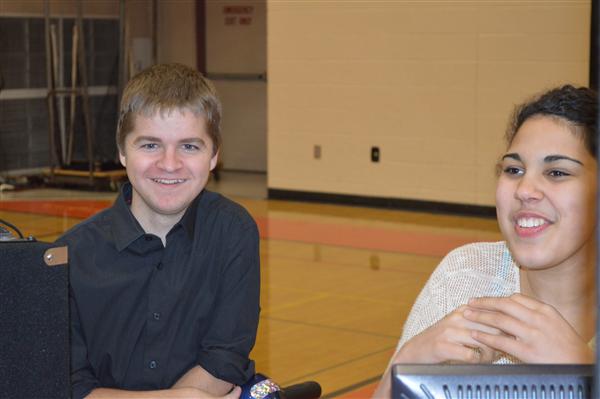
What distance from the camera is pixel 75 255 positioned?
215cm

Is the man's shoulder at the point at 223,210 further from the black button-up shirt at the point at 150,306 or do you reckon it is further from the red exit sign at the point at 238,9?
the red exit sign at the point at 238,9

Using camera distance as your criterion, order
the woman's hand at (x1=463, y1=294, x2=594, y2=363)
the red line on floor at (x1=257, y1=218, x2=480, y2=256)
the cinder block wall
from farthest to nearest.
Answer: the cinder block wall, the red line on floor at (x1=257, y1=218, x2=480, y2=256), the woman's hand at (x1=463, y1=294, x2=594, y2=363)

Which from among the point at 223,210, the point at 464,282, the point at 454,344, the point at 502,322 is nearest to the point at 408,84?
Answer: the point at 223,210

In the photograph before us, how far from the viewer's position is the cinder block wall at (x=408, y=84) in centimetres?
781

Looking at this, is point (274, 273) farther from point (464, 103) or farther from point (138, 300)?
point (138, 300)

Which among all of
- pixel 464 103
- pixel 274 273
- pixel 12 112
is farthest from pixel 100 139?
pixel 274 273

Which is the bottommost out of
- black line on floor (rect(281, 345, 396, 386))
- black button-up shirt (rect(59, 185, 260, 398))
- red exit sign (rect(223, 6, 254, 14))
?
black line on floor (rect(281, 345, 396, 386))

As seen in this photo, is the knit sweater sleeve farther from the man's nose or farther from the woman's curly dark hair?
the man's nose

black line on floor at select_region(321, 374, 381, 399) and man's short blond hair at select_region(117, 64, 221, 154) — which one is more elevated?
man's short blond hair at select_region(117, 64, 221, 154)

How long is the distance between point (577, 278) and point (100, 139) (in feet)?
32.6

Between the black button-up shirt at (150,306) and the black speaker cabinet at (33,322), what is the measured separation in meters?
0.88

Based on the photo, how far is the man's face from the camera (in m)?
2.10

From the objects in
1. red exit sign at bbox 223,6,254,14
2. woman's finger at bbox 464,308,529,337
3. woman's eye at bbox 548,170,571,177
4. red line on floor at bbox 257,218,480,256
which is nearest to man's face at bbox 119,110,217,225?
woman's eye at bbox 548,170,571,177

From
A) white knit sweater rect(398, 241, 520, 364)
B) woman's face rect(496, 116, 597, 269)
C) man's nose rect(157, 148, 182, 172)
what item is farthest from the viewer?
man's nose rect(157, 148, 182, 172)
